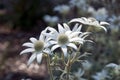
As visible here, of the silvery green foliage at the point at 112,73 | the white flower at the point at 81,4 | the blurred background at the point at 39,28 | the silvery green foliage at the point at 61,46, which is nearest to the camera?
the silvery green foliage at the point at 61,46

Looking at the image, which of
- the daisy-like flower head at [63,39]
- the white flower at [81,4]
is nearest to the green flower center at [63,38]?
the daisy-like flower head at [63,39]

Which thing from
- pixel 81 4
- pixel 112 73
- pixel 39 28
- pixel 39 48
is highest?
pixel 39 28

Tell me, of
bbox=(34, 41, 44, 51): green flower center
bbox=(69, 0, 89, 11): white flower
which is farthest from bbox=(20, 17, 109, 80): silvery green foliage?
bbox=(69, 0, 89, 11): white flower

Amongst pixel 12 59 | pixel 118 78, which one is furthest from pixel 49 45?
pixel 12 59

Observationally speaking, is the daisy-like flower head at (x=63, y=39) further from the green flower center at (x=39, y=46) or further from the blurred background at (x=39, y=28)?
the blurred background at (x=39, y=28)

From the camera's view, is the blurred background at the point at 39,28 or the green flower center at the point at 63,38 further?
the blurred background at the point at 39,28

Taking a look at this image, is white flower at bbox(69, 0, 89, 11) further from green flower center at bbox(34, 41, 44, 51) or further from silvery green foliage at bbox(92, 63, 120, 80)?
green flower center at bbox(34, 41, 44, 51)

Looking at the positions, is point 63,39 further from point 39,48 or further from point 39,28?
point 39,28

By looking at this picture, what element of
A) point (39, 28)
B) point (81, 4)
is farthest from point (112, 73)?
point (39, 28)

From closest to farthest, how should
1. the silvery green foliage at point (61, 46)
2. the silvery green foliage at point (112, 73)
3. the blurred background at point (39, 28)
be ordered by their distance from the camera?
the silvery green foliage at point (61, 46) < the silvery green foliage at point (112, 73) < the blurred background at point (39, 28)
